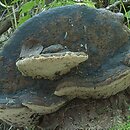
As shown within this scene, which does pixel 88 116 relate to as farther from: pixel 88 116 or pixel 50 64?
pixel 50 64

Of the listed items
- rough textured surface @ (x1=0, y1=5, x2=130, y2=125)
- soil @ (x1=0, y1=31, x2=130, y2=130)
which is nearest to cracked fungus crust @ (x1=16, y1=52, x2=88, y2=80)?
rough textured surface @ (x1=0, y1=5, x2=130, y2=125)

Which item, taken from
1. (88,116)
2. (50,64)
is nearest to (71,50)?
(50,64)

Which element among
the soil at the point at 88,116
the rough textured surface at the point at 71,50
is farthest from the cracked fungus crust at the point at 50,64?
the soil at the point at 88,116

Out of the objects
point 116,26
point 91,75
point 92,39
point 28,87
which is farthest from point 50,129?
point 116,26

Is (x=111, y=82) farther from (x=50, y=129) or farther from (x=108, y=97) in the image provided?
(x=50, y=129)

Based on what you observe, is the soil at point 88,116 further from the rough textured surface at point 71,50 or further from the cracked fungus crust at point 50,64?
the cracked fungus crust at point 50,64

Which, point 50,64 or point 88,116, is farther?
point 88,116
